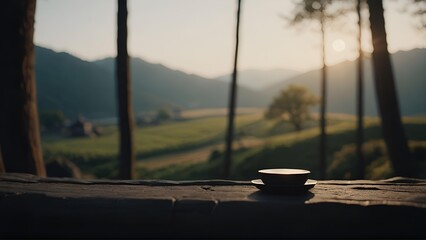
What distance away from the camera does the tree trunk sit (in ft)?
31.7

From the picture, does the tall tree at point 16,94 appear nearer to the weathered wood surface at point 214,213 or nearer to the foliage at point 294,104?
the weathered wood surface at point 214,213

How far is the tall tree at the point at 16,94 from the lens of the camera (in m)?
7.84

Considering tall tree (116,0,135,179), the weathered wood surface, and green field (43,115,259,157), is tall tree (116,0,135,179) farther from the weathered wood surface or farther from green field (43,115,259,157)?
green field (43,115,259,157)

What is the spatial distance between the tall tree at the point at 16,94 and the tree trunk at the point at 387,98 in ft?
24.4

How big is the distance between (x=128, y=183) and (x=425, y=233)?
122 inches

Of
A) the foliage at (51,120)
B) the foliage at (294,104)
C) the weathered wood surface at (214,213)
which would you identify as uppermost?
the foliage at (294,104)

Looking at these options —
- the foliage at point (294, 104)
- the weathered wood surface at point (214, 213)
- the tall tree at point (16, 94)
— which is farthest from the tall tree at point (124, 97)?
the foliage at point (294, 104)

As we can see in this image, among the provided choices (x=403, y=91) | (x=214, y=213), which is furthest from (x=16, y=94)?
(x=403, y=91)

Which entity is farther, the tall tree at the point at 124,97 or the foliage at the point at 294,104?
the foliage at the point at 294,104

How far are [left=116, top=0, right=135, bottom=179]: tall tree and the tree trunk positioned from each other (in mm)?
5803

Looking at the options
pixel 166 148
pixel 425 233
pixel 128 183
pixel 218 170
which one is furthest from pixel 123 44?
pixel 166 148

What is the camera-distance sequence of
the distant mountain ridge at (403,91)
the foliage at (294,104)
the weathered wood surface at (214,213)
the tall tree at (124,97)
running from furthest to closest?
the distant mountain ridge at (403,91) → the foliage at (294,104) → the tall tree at (124,97) → the weathered wood surface at (214,213)

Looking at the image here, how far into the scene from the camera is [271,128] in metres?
69.8

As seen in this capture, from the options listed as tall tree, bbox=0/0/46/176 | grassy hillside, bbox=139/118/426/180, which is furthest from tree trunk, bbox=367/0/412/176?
tall tree, bbox=0/0/46/176
